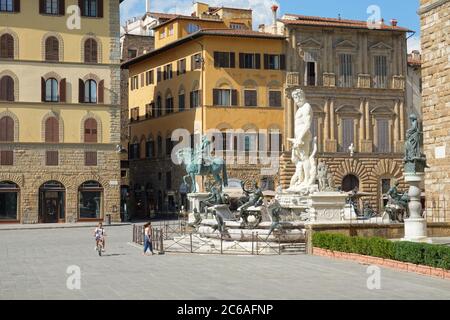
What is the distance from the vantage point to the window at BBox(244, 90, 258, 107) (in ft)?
186

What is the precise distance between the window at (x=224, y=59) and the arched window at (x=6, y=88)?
1386cm

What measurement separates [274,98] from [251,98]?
166 cm

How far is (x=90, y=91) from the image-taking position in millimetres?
52438

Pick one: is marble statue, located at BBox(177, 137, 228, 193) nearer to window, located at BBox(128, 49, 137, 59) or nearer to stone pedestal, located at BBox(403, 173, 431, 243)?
stone pedestal, located at BBox(403, 173, 431, 243)

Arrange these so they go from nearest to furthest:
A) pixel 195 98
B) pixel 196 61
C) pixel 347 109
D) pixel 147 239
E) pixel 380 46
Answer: pixel 147 239 < pixel 196 61 < pixel 195 98 < pixel 347 109 < pixel 380 46

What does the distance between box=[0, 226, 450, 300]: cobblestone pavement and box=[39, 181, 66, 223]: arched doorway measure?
24325mm

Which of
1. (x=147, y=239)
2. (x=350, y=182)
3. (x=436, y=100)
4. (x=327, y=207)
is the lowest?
(x=147, y=239)

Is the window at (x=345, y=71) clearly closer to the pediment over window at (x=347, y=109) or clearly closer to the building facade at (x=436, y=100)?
the pediment over window at (x=347, y=109)

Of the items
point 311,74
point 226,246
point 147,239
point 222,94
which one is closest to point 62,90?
point 222,94

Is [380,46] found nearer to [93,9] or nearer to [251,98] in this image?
[251,98]

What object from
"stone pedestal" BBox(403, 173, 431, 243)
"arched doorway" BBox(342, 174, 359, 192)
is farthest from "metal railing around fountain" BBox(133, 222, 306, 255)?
"arched doorway" BBox(342, 174, 359, 192)
